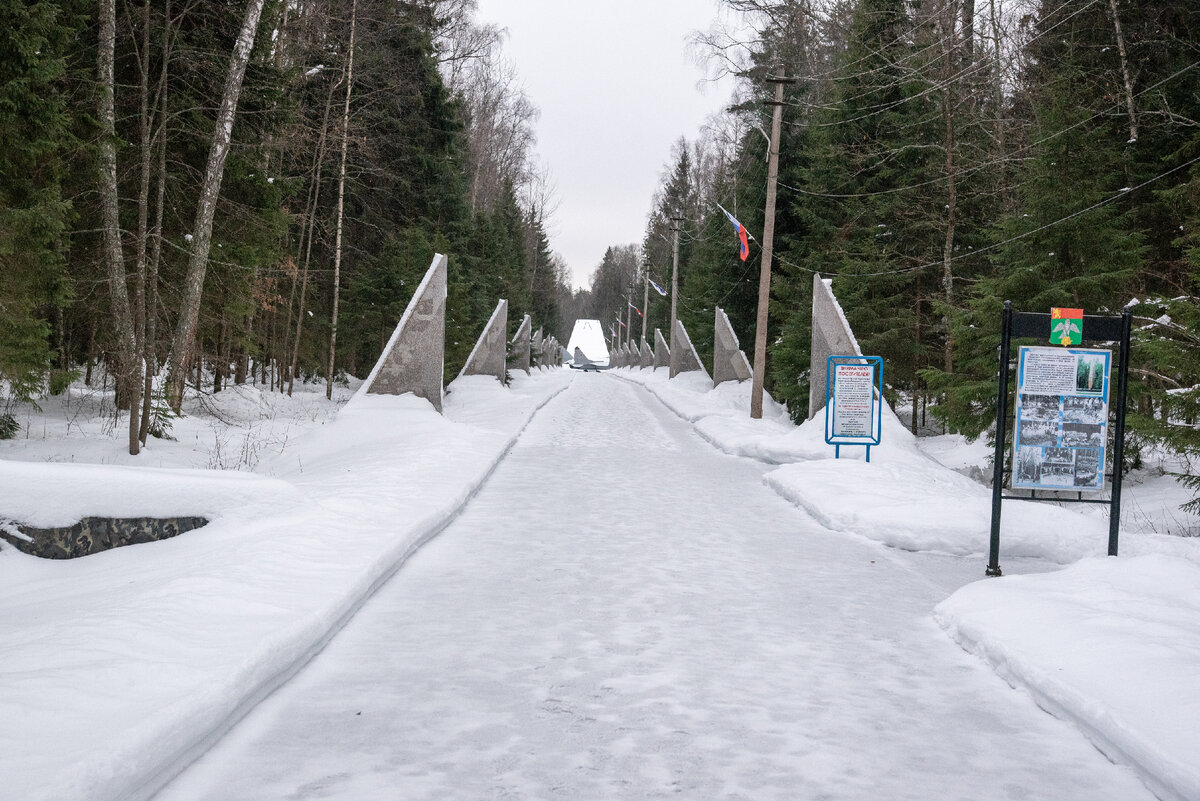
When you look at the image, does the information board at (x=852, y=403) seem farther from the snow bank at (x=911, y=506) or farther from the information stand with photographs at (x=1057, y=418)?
the information stand with photographs at (x=1057, y=418)

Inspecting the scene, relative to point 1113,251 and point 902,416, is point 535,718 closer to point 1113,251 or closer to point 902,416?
point 1113,251

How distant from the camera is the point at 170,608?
504 cm

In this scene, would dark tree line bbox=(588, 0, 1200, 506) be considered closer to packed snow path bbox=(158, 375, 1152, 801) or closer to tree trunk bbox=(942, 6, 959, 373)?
tree trunk bbox=(942, 6, 959, 373)

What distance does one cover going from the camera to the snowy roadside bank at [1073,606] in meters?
4.03

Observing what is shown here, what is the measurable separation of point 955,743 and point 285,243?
28.7m

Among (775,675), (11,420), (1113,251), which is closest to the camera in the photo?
(775,675)

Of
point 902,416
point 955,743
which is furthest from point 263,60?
point 902,416

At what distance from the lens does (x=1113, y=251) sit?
16.0 m

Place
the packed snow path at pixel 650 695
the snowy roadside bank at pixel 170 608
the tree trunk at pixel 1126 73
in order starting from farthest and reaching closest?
the tree trunk at pixel 1126 73 < the packed snow path at pixel 650 695 < the snowy roadside bank at pixel 170 608

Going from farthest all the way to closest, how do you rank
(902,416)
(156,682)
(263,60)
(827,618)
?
(902,416) → (263,60) → (827,618) → (156,682)

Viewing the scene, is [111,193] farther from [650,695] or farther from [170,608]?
[650,695]

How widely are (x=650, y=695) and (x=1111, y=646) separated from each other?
8.30 ft

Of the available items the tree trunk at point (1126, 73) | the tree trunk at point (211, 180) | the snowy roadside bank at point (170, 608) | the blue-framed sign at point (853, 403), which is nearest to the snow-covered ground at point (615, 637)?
the snowy roadside bank at point (170, 608)

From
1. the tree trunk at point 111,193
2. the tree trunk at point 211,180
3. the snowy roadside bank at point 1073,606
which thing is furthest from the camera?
the tree trunk at point 211,180
